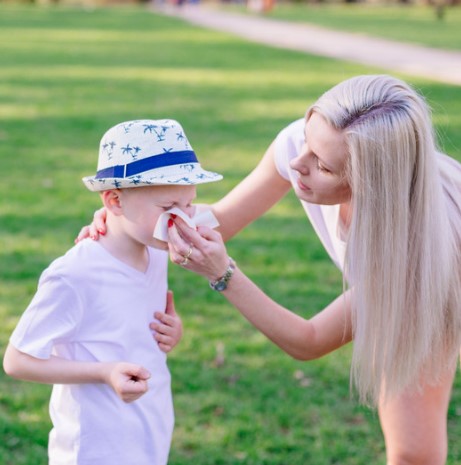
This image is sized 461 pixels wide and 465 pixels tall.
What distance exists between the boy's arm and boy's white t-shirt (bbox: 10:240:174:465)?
0.04 meters

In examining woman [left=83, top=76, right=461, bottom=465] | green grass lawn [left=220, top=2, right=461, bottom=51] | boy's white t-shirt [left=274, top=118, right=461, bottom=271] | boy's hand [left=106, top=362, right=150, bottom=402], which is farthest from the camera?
green grass lawn [left=220, top=2, right=461, bottom=51]

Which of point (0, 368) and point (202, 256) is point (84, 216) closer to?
point (0, 368)

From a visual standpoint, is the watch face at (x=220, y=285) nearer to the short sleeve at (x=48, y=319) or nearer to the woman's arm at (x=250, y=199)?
the short sleeve at (x=48, y=319)

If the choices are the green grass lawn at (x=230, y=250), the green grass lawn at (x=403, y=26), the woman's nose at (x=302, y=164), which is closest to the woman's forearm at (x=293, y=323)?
the woman's nose at (x=302, y=164)

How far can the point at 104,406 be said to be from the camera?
2.57 m

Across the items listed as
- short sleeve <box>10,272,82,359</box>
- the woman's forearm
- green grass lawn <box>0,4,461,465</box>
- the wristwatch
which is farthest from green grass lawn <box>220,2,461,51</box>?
short sleeve <box>10,272,82,359</box>

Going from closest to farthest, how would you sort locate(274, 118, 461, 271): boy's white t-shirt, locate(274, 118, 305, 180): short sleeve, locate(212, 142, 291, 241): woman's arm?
locate(274, 118, 461, 271): boy's white t-shirt → locate(274, 118, 305, 180): short sleeve → locate(212, 142, 291, 241): woman's arm

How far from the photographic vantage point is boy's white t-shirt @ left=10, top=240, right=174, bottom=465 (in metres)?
2.48

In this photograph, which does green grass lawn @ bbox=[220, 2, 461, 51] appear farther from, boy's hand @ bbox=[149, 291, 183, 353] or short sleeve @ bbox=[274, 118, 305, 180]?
boy's hand @ bbox=[149, 291, 183, 353]

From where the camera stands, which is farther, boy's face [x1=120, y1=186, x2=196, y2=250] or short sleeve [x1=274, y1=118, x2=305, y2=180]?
short sleeve [x1=274, y1=118, x2=305, y2=180]

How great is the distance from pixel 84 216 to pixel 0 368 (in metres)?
2.47

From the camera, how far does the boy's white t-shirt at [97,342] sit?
2482 mm

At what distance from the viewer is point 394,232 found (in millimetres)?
2771

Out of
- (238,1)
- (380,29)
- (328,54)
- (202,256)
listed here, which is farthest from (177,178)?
(238,1)
